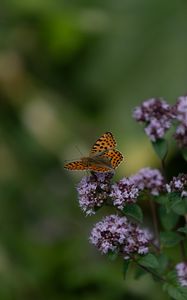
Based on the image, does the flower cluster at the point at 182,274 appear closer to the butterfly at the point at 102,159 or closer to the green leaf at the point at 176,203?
the green leaf at the point at 176,203

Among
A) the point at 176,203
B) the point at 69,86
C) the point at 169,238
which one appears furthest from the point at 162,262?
the point at 69,86

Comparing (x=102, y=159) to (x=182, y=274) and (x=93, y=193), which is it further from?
(x=182, y=274)

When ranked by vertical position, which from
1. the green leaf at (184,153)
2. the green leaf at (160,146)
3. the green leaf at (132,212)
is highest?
the green leaf at (160,146)

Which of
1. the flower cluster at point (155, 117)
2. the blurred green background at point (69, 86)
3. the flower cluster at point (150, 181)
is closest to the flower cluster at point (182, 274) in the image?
the flower cluster at point (150, 181)

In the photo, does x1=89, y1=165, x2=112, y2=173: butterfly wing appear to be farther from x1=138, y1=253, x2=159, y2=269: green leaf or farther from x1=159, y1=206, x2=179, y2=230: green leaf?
x1=159, y1=206, x2=179, y2=230: green leaf

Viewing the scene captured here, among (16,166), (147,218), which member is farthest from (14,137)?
(147,218)
